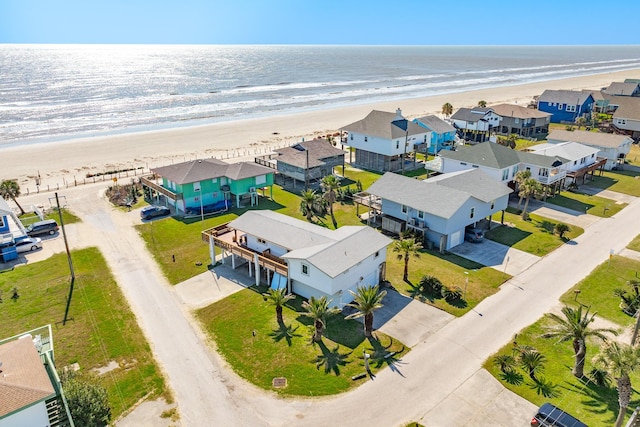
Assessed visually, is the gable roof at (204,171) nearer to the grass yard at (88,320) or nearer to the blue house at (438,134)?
the grass yard at (88,320)

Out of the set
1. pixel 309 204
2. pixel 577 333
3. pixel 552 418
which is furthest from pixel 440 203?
pixel 552 418

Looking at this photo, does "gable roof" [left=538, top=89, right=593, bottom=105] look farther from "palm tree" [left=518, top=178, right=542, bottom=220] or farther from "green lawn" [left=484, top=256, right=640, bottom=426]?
"green lawn" [left=484, top=256, right=640, bottom=426]

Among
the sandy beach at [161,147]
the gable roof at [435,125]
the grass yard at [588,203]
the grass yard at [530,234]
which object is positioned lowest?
the grass yard at [530,234]

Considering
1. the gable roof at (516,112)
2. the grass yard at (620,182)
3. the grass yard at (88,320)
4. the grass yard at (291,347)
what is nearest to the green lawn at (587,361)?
the grass yard at (291,347)

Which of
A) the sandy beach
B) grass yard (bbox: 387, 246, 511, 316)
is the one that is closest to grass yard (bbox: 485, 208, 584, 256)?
grass yard (bbox: 387, 246, 511, 316)

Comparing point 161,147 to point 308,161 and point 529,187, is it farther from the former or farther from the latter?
point 529,187
